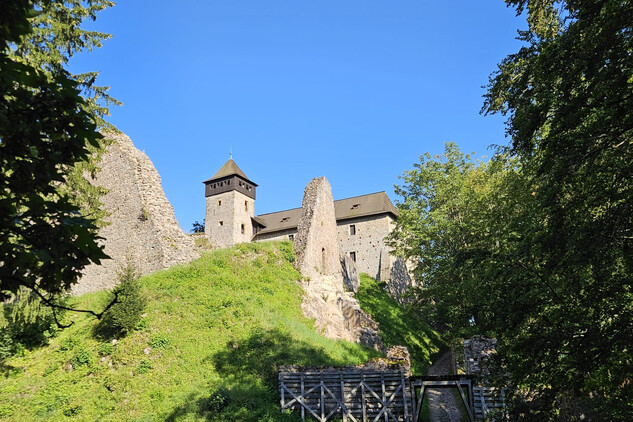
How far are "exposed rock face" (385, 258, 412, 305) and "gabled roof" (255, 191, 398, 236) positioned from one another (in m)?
4.97

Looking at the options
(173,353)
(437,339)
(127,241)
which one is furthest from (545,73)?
(437,339)

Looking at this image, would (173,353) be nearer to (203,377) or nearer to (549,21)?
(203,377)

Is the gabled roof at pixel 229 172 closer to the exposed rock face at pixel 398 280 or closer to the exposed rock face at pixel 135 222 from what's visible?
the exposed rock face at pixel 398 280

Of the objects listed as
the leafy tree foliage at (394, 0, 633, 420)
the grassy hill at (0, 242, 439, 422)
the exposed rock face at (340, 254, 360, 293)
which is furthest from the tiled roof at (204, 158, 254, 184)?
the leafy tree foliage at (394, 0, 633, 420)

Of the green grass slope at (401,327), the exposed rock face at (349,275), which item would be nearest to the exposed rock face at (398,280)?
the green grass slope at (401,327)

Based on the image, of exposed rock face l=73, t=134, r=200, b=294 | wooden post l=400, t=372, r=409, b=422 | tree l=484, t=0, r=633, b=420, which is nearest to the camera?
tree l=484, t=0, r=633, b=420

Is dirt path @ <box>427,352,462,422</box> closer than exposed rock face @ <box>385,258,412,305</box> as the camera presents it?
Yes

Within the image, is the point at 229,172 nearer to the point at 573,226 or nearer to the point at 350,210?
the point at 350,210

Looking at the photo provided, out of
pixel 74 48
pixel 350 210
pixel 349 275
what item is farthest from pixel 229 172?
pixel 74 48

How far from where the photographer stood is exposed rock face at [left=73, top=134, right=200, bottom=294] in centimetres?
1912

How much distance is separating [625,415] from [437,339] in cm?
2326

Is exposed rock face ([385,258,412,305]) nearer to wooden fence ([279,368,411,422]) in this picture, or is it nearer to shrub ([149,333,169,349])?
wooden fence ([279,368,411,422])

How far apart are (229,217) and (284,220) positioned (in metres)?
5.85

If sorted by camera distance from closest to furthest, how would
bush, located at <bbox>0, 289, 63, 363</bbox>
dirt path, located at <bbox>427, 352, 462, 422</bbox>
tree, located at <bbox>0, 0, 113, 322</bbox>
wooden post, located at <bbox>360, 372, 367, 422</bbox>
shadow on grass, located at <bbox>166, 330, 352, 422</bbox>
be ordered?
tree, located at <bbox>0, 0, 113, 322</bbox> < shadow on grass, located at <bbox>166, 330, 352, 422</bbox> < wooden post, located at <bbox>360, 372, 367, 422</bbox> < bush, located at <bbox>0, 289, 63, 363</bbox> < dirt path, located at <bbox>427, 352, 462, 422</bbox>
